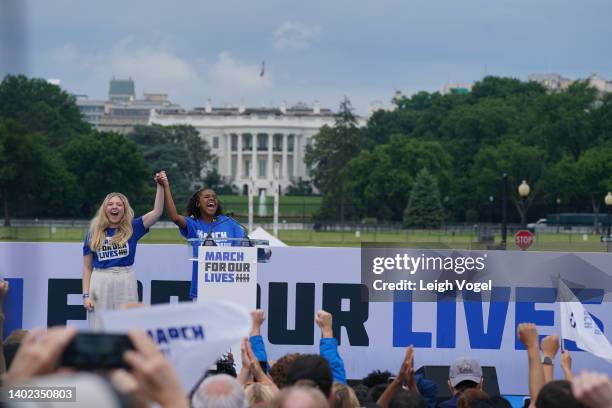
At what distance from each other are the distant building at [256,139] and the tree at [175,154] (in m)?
20.6

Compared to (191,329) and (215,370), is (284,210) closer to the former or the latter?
(215,370)

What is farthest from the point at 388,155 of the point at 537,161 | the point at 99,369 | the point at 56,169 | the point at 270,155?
the point at 99,369

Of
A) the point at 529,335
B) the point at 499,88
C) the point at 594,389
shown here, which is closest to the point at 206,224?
the point at 529,335

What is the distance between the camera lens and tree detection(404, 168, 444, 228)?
81.9 m

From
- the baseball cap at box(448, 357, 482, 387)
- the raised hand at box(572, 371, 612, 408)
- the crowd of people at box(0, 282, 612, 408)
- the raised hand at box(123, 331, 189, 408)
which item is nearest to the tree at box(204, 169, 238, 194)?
→ the baseball cap at box(448, 357, 482, 387)

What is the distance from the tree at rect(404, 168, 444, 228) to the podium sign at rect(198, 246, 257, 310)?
73658 mm

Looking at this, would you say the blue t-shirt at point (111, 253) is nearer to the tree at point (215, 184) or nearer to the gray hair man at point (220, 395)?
the gray hair man at point (220, 395)

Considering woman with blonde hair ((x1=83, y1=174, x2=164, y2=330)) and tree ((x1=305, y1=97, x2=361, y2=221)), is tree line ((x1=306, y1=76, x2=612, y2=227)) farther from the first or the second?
woman with blonde hair ((x1=83, y1=174, x2=164, y2=330))

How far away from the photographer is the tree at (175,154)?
10225 cm

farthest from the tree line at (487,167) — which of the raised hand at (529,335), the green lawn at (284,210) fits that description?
the raised hand at (529,335)

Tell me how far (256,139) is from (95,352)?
541 ft

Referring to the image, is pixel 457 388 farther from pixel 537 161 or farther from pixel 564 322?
pixel 537 161

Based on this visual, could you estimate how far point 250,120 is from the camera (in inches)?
6580

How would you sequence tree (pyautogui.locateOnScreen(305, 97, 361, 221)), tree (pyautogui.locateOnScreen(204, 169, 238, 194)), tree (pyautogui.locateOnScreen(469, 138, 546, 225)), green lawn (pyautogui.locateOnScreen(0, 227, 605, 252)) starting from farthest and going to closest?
tree (pyautogui.locateOnScreen(204, 169, 238, 194)) → tree (pyautogui.locateOnScreen(305, 97, 361, 221)) → tree (pyautogui.locateOnScreen(469, 138, 546, 225)) → green lawn (pyautogui.locateOnScreen(0, 227, 605, 252))
